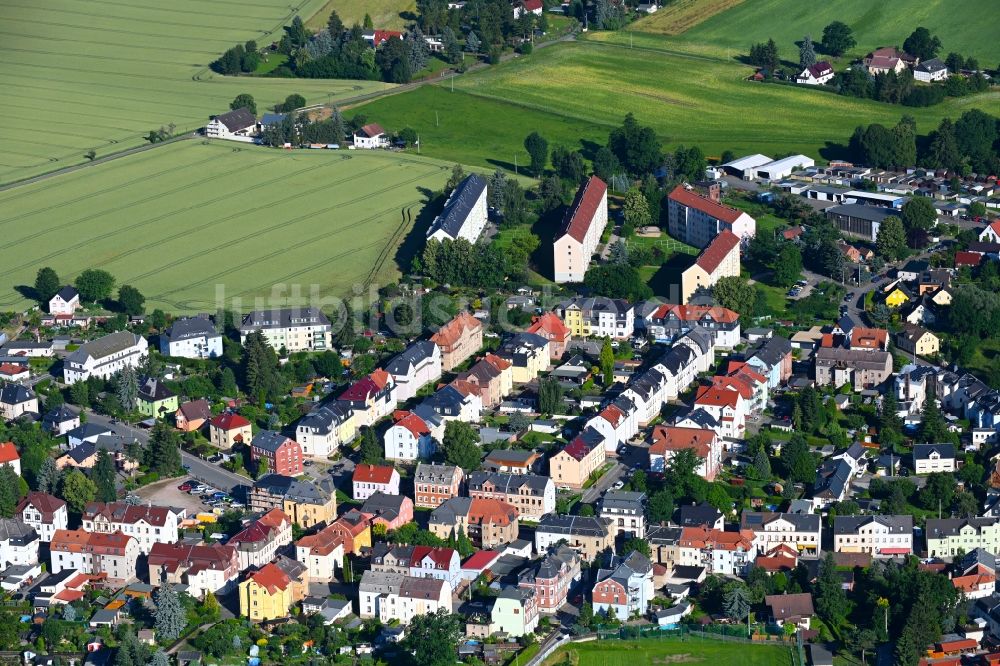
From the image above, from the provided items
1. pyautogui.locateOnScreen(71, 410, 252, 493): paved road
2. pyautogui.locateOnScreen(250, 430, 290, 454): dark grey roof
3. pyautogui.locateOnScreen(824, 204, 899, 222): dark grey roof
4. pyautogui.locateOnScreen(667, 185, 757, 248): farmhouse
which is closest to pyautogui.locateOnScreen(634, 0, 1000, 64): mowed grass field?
pyautogui.locateOnScreen(824, 204, 899, 222): dark grey roof

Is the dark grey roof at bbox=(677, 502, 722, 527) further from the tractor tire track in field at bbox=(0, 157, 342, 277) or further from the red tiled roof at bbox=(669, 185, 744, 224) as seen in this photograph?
the tractor tire track in field at bbox=(0, 157, 342, 277)

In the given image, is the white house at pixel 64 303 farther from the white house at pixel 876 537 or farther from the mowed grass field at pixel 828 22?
the mowed grass field at pixel 828 22

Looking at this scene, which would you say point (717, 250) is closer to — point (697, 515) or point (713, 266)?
point (713, 266)

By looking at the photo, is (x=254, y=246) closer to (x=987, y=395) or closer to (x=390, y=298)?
(x=390, y=298)

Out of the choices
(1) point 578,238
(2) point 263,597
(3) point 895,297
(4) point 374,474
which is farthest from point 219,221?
(2) point 263,597

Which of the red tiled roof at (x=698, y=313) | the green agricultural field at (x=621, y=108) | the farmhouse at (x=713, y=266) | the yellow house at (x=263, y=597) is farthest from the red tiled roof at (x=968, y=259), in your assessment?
the yellow house at (x=263, y=597)

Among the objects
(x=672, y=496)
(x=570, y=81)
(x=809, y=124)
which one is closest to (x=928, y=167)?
(x=809, y=124)
